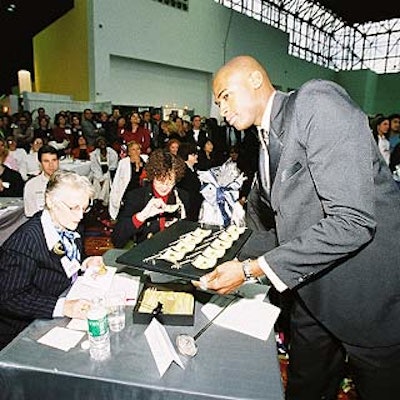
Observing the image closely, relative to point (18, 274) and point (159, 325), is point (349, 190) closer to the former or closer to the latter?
point (159, 325)

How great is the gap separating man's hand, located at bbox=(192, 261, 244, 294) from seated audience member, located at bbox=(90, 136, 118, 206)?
4755mm

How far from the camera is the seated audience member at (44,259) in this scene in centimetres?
137

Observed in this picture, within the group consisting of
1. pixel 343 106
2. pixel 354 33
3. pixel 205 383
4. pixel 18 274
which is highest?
pixel 354 33

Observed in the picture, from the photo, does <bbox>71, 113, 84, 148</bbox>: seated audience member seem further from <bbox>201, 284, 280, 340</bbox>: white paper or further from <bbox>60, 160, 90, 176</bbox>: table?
<bbox>201, 284, 280, 340</bbox>: white paper

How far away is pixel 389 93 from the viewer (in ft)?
67.8

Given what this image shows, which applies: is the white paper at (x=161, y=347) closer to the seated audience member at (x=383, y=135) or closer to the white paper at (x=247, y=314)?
the white paper at (x=247, y=314)

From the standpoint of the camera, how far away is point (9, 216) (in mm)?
3129

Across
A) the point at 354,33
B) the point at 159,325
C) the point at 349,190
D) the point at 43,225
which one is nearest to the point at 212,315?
the point at 159,325

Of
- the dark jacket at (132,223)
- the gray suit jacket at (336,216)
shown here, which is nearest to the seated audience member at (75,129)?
the dark jacket at (132,223)

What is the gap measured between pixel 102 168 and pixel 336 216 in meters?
5.27

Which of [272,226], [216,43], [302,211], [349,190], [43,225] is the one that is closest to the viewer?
[349,190]

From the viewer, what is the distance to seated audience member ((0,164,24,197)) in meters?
3.85

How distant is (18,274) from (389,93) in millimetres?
22900

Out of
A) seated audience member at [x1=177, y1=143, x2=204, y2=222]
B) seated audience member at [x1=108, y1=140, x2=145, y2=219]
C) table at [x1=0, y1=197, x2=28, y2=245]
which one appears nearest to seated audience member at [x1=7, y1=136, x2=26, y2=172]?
seated audience member at [x1=108, y1=140, x2=145, y2=219]
